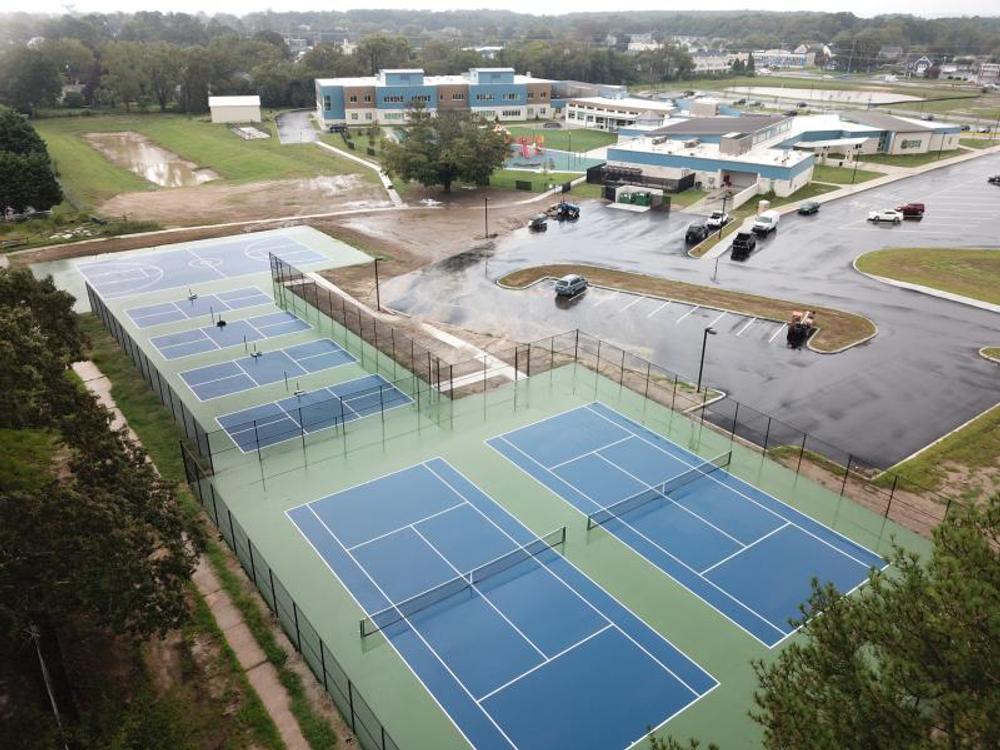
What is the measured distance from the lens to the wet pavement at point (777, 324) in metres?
31.5

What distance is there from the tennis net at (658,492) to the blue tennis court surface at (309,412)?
→ 11017mm

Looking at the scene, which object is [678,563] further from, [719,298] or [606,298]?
[719,298]

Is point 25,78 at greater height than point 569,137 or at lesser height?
greater

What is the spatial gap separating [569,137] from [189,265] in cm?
6834

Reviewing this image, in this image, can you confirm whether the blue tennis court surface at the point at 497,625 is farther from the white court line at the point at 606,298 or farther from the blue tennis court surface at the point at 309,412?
the white court line at the point at 606,298

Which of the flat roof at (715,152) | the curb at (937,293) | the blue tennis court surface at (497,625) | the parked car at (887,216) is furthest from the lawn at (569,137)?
the blue tennis court surface at (497,625)

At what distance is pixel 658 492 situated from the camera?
25.8 metres

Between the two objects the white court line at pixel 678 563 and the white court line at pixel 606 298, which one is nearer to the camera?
the white court line at pixel 678 563

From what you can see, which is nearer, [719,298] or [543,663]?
[543,663]

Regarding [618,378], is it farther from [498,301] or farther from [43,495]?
[43,495]

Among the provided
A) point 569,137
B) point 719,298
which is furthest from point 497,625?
point 569,137

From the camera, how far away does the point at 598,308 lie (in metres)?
42.3

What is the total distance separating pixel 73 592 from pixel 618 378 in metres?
24.6

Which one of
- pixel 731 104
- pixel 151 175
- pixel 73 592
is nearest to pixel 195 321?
pixel 73 592
